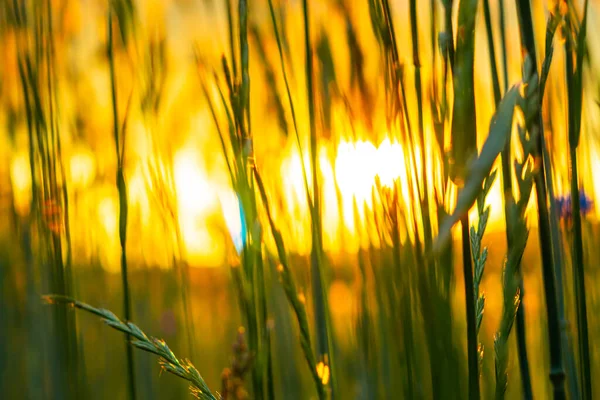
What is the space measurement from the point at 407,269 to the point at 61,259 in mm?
455

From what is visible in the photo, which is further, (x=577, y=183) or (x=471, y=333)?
(x=577, y=183)

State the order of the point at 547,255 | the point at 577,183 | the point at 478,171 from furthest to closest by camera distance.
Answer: the point at 577,183 < the point at 547,255 < the point at 478,171

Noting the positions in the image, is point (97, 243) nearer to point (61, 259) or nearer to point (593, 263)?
point (61, 259)

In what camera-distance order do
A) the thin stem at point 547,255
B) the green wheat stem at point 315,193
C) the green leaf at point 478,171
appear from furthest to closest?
the green wheat stem at point 315,193
the thin stem at point 547,255
the green leaf at point 478,171

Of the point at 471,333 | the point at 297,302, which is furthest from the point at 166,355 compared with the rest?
the point at 471,333

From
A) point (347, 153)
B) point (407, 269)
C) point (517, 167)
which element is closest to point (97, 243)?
point (347, 153)

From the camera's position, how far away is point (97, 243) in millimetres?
1242

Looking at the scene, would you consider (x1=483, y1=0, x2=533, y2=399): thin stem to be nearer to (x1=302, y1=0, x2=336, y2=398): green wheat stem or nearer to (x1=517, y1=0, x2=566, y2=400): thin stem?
(x1=517, y1=0, x2=566, y2=400): thin stem

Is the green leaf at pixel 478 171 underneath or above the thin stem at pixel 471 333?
above

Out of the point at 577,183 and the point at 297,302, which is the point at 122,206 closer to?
the point at 297,302

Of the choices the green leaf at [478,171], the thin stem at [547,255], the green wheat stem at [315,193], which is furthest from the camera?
the green wheat stem at [315,193]

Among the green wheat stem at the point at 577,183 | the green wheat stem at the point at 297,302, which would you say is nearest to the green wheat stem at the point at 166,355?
the green wheat stem at the point at 297,302

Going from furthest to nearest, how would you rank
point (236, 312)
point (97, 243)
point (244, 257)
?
point (236, 312) < point (97, 243) < point (244, 257)

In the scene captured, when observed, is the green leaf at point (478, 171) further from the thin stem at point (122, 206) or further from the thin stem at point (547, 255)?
the thin stem at point (122, 206)
